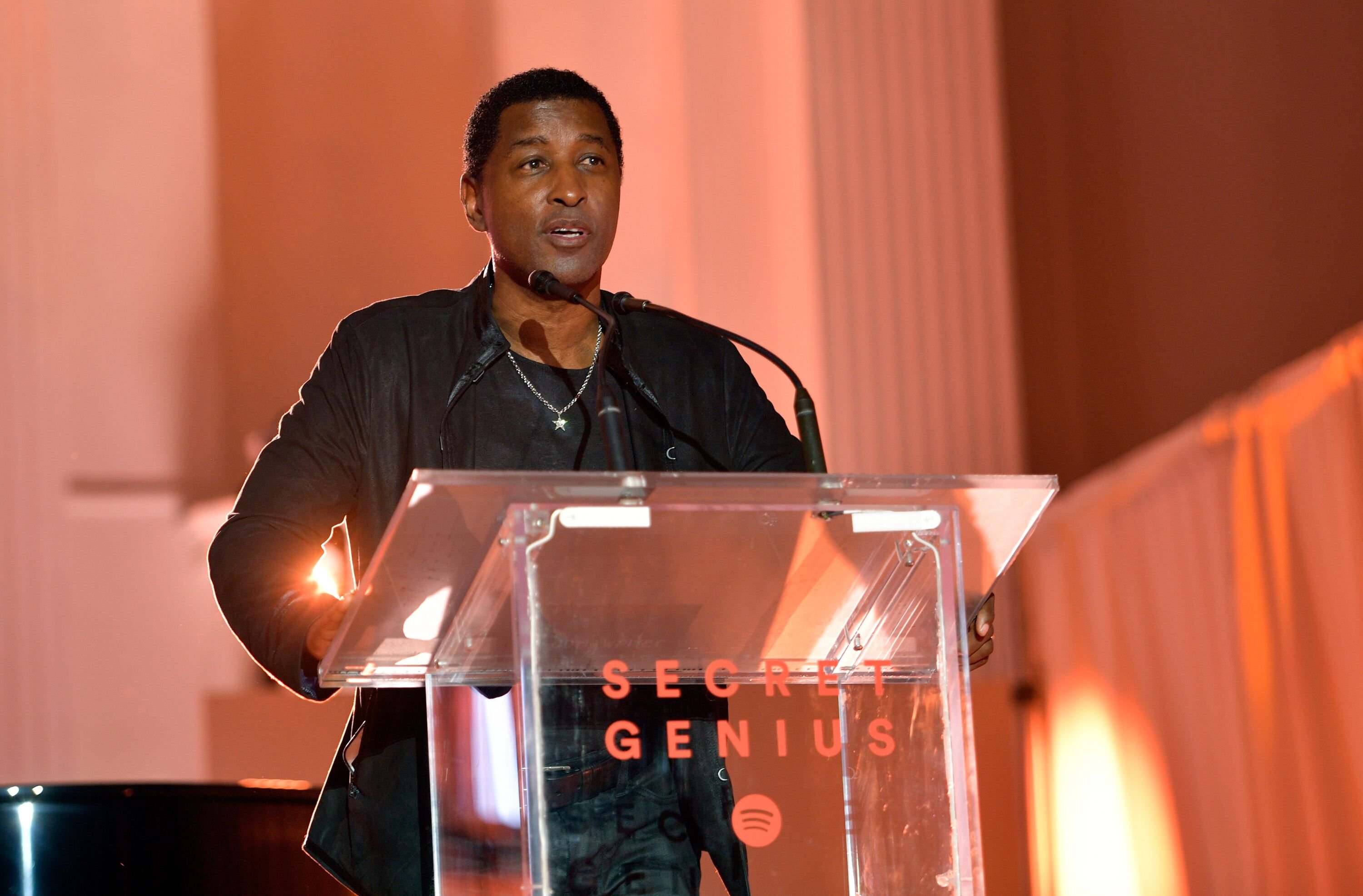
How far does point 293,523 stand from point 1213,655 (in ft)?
9.01

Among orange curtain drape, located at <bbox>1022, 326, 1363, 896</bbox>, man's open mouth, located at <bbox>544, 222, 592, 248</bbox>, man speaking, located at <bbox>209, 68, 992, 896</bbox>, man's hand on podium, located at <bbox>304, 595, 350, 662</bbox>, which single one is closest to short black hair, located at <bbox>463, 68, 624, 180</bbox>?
man speaking, located at <bbox>209, 68, 992, 896</bbox>

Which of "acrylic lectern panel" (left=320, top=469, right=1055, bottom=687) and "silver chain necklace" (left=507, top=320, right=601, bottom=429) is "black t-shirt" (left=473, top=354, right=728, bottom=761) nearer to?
"silver chain necklace" (left=507, top=320, right=601, bottom=429)

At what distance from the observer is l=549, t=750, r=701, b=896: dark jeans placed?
1.26m

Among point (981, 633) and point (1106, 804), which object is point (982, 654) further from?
point (1106, 804)

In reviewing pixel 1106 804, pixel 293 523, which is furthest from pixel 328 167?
pixel 293 523

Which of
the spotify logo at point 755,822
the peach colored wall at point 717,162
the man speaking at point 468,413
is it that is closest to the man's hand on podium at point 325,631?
the man speaking at point 468,413

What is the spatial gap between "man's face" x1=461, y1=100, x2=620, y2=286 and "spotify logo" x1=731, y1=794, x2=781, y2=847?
781mm

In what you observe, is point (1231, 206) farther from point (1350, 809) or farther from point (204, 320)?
point (204, 320)

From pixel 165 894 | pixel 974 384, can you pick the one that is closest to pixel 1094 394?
pixel 974 384

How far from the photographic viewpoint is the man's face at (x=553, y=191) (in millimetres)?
1900

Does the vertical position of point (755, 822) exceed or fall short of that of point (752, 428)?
it falls short

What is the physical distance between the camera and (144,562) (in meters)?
5.26

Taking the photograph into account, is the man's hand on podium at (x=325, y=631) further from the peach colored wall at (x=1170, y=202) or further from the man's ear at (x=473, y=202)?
the peach colored wall at (x=1170, y=202)

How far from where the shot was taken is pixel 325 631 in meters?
1.42
